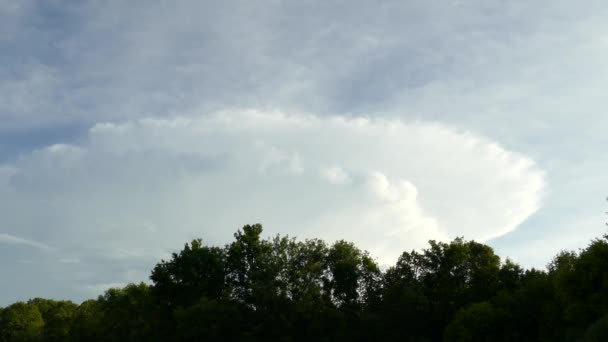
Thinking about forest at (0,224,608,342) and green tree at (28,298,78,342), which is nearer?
forest at (0,224,608,342)

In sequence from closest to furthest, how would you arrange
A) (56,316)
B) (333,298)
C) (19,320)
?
(333,298) → (19,320) → (56,316)

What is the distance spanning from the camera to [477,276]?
243ft

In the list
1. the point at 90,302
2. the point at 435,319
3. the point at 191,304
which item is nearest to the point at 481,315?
the point at 435,319

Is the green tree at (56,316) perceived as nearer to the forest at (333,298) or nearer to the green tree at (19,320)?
the green tree at (19,320)

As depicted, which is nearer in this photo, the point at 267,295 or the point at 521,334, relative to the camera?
the point at 521,334

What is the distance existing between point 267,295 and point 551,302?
115 feet

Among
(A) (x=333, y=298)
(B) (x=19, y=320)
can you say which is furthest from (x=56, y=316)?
(A) (x=333, y=298)

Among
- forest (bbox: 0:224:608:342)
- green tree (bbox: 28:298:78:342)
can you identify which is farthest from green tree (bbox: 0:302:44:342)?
forest (bbox: 0:224:608:342)

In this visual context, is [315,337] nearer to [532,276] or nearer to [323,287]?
[323,287]

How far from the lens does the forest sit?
61.5m

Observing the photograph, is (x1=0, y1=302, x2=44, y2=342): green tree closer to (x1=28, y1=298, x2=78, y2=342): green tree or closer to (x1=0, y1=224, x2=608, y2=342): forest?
(x1=28, y1=298, x2=78, y2=342): green tree

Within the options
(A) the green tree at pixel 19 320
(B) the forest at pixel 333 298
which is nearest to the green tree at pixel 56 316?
(A) the green tree at pixel 19 320

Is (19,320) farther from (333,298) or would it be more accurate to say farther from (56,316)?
(333,298)

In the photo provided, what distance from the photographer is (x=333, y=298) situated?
8181cm
